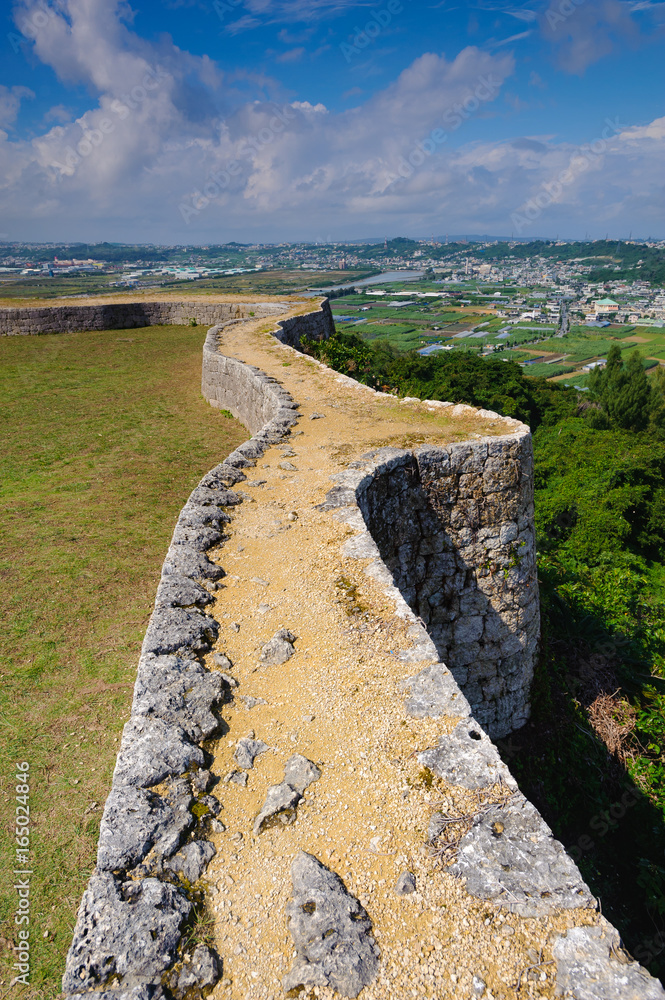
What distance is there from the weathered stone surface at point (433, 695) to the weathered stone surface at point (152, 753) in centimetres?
123

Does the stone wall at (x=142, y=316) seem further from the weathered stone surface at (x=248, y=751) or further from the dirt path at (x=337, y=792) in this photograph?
the weathered stone surface at (x=248, y=751)

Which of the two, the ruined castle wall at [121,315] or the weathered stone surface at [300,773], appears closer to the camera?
the weathered stone surface at [300,773]

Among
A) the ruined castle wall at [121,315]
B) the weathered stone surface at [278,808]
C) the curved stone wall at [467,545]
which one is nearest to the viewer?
the weathered stone surface at [278,808]

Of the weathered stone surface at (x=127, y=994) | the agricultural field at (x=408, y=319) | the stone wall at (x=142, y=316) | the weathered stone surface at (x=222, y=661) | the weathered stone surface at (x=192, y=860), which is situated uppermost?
the stone wall at (x=142, y=316)

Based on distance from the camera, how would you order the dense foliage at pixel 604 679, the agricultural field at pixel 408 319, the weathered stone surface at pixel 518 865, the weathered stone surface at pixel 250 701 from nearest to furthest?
the weathered stone surface at pixel 518 865, the weathered stone surface at pixel 250 701, the dense foliage at pixel 604 679, the agricultural field at pixel 408 319

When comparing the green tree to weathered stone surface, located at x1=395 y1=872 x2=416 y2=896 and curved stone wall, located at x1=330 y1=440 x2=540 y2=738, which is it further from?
weathered stone surface, located at x1=395 y1=872 x2=416 y2=896

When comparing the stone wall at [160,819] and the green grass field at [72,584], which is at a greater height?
the stone wall at [160,819]

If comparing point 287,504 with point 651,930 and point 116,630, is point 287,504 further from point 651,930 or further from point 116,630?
point 651,930

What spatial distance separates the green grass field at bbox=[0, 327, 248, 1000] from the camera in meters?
3.76

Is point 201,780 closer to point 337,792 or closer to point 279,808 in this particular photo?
point 279,808

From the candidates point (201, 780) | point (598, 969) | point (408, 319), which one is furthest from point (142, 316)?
point (408, 319)

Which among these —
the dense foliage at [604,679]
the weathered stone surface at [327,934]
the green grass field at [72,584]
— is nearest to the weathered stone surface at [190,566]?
the green grass field at [72,584]

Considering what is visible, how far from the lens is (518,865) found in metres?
2.39

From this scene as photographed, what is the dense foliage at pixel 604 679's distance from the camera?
756cm
